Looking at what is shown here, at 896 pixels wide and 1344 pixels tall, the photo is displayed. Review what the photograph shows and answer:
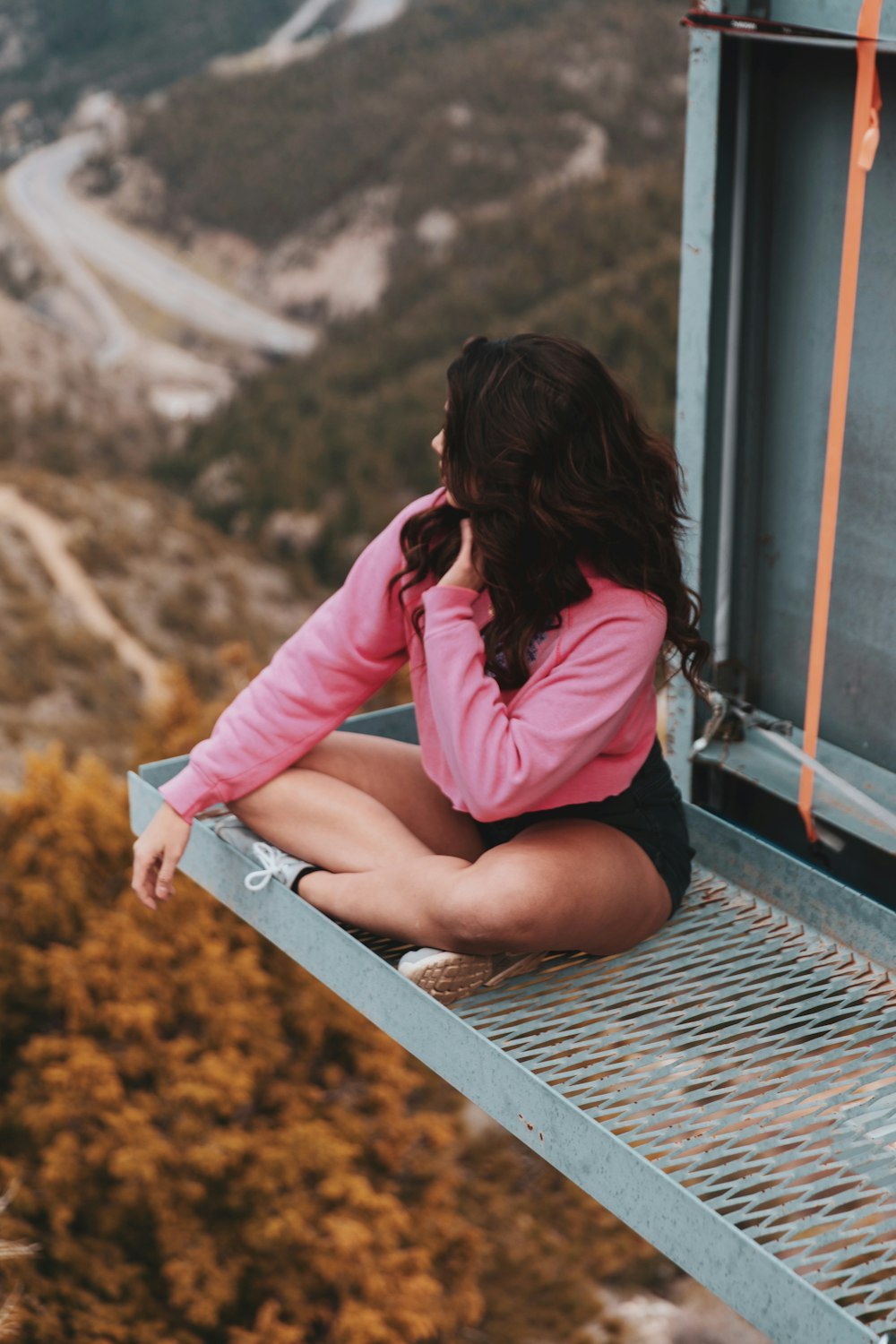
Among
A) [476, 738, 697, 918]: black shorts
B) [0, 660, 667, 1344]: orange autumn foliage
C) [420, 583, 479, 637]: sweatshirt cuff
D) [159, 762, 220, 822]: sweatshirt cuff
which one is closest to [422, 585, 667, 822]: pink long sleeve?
[420, 583, 479, 637]: sweatshirt cuff

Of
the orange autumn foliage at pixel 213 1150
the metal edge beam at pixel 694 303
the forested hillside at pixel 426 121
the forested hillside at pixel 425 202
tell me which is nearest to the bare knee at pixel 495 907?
the metal edge beam at pixel 694 303

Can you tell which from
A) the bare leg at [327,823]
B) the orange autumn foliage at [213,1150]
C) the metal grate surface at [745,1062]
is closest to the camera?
the metal grate surface at [745,1062]

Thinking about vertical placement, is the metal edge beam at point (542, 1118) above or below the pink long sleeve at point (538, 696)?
below

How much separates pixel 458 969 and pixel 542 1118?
273 millimetres

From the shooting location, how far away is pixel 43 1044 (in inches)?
266

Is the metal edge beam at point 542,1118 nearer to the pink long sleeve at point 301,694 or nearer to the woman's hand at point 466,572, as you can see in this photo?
the pink long sleeve at point 301,694

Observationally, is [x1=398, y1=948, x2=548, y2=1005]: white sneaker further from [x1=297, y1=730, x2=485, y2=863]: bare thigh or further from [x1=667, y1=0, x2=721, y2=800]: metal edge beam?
[x1=667, y1=0, x2=721, y2=800]: metal edge beam

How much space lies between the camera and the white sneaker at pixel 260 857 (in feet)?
5.79

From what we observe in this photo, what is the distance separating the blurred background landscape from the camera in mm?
6453

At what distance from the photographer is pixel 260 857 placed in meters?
1.83

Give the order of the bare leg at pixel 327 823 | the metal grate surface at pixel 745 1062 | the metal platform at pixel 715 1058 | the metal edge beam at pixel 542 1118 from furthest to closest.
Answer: the bare leg at pixel 327 823
the metal grate surface at pixel 745 1062
the metal platform at pixel 715 1058
the metal edge beam at pixel 542 1118

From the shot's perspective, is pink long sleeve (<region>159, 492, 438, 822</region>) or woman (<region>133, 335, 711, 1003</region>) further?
pink long sleeve (<region>159, 492, 438, 822</region>)

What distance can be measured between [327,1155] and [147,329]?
51.1 feet

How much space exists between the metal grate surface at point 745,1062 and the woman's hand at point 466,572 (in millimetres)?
487
